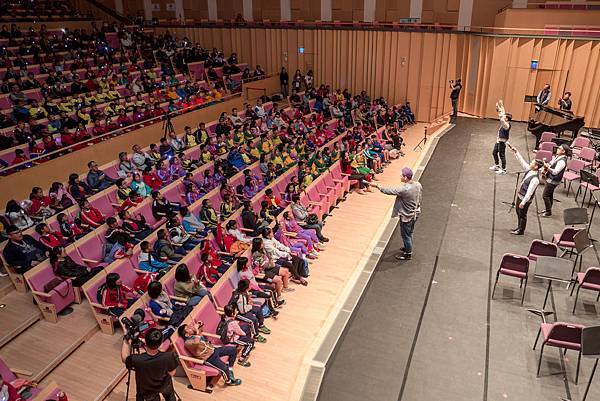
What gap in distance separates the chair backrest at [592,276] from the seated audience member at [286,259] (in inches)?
145

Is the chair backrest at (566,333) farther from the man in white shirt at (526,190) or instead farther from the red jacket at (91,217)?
the red jacket at (91,217)

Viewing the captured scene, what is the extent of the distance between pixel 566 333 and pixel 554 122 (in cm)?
755

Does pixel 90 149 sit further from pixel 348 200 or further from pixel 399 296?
pixel 399 296

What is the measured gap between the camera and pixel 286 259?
7090mm

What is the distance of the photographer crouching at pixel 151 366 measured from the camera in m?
3.73

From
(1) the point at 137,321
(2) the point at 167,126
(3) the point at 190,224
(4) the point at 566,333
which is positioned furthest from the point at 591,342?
(2) the point at 167,126

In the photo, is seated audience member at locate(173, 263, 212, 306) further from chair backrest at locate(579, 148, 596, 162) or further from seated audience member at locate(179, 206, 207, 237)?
chair backrest at locate(579, 148, 596, 162)

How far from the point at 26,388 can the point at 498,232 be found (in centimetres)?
680

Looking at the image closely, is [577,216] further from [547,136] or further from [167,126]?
[167,126]

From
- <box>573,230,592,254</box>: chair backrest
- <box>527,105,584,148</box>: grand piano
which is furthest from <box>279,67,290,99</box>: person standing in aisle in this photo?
<box>573,230,592,254</box>: chair backrest

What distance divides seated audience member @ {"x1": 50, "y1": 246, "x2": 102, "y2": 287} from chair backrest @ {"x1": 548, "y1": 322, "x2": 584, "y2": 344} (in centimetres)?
555

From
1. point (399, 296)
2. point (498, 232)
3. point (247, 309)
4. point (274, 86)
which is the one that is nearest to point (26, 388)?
point (247, 309)

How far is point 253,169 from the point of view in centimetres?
974

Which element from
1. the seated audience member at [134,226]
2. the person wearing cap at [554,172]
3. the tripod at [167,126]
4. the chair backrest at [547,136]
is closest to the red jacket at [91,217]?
the seated audience member at [134,226]
